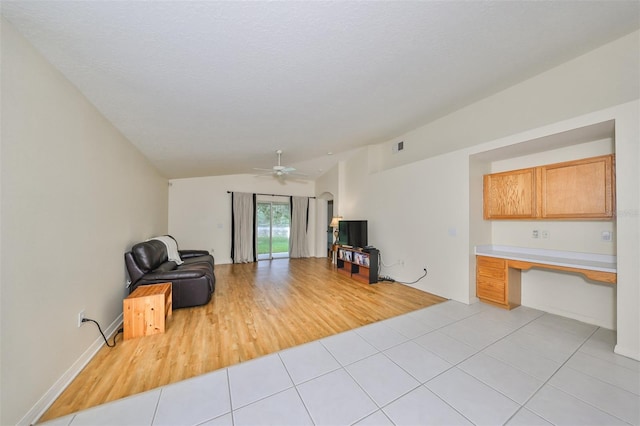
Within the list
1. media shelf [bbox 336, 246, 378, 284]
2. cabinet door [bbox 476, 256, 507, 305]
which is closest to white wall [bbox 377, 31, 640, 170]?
cabinet door [bbox 476, 256, 507, 305]

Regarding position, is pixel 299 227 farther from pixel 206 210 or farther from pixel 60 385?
pixel 60 385

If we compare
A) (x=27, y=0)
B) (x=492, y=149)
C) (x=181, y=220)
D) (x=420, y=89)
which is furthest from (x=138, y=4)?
(x=181, y=220)

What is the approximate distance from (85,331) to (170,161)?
3.15 metres

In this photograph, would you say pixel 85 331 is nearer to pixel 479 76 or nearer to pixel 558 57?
pixel 479 76

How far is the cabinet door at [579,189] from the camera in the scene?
2453 mm

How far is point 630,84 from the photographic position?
2264mm

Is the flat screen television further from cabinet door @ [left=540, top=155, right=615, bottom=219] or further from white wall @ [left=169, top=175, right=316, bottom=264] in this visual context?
white wall @ [left=169, top=175, right=316, bottom=264]

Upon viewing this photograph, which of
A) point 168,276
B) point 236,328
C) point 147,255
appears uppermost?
point 147,255

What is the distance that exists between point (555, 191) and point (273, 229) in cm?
646

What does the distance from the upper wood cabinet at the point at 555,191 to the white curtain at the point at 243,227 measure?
580cm

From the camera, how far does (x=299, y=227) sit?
7434mm

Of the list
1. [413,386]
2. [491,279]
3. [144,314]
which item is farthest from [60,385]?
[491,279]

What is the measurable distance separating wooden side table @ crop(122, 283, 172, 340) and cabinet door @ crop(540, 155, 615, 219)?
16.5 feet

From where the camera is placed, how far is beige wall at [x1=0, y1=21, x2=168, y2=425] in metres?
1.25
